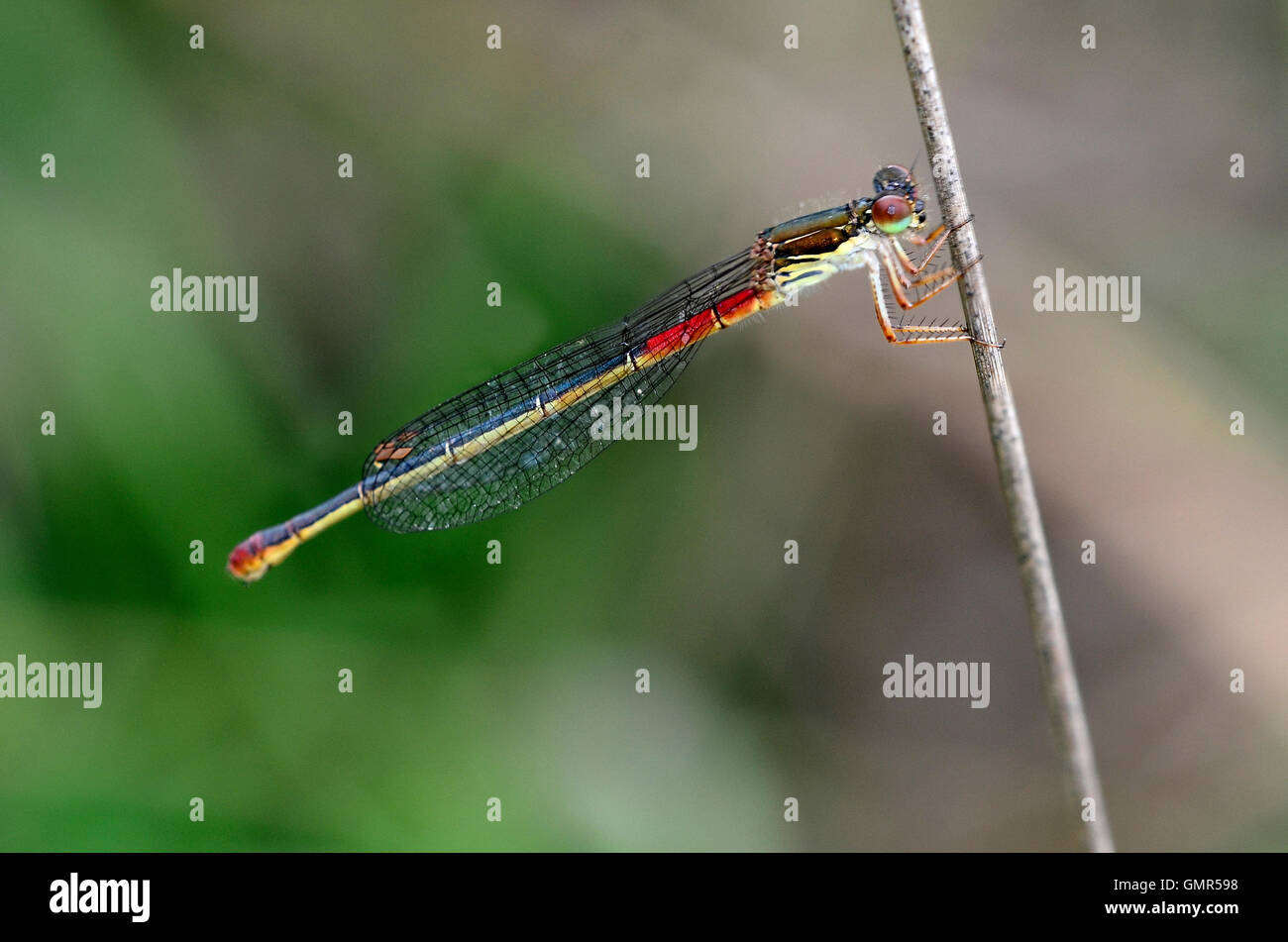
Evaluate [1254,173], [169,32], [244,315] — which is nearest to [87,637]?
[244,315]

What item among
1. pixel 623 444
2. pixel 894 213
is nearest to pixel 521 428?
pixel 623 444

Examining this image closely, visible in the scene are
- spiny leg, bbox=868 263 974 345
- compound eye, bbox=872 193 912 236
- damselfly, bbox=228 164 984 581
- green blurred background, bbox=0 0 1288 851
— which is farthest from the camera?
green blurred background, bbox=0 0 1288 851

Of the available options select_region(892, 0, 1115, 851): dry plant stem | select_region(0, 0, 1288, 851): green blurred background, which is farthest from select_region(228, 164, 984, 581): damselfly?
select_region(892, 0, 1115, 851): dry plant stem

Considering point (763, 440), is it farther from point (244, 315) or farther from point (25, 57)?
point (25, 57)

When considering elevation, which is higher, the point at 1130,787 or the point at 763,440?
the point at 763,440

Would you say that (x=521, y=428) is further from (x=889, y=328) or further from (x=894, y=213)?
(x=894, y=213)

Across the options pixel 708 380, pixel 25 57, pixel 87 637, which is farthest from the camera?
pixel 708 380

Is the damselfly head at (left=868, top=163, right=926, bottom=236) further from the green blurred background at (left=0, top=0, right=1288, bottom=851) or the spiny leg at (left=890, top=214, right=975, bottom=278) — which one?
the green blurred background at (left=0, top=0, right=1288, bottom=851)

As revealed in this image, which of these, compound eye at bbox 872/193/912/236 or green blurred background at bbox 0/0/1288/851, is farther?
green blurred background at bbox 0/0/1288/851
